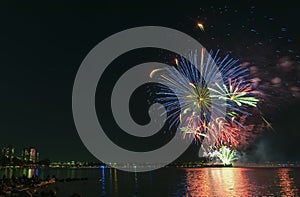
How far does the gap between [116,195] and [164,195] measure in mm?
6691

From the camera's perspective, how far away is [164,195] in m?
41.3

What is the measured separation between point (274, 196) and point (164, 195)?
13896mm

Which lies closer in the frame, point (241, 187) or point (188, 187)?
point (241, 187)

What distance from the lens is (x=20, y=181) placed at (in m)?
52.0

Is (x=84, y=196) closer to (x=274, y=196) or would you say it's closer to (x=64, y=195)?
(x=64, y=195)

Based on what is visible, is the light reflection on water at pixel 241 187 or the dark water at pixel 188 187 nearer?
the light reflection on water at pixel 241 187

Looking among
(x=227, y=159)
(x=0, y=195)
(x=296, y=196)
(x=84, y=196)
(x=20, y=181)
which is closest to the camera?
(x=0, y=195)

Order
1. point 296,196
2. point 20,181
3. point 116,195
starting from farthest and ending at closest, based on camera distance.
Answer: point 20,181, point 116,195, point 296,196

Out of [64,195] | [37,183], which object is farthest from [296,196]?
[37,183]

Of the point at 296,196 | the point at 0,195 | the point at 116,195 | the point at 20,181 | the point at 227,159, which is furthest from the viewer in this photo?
the point at 227,159

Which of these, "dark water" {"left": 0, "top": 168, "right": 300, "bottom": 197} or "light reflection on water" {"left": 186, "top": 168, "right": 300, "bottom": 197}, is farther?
"dark water" {"left": 0, "top": 168, "right": 300, "bottom": 197}

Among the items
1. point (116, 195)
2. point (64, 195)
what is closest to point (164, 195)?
point (116, 195)

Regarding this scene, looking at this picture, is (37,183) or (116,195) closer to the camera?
(116,195)

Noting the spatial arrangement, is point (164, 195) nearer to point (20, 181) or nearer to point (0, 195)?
point (0, 195)
